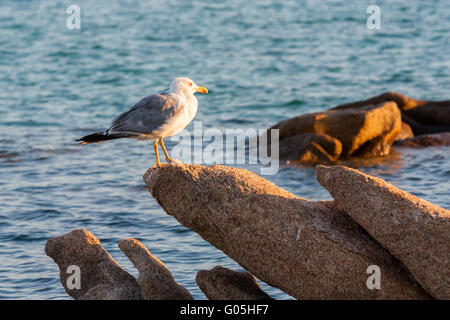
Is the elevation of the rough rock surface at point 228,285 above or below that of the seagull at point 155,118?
below

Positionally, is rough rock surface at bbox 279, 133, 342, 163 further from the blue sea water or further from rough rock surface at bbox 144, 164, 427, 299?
rough rock surface at bbox 144, 164, 427, 299

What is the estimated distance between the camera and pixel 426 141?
14820mm

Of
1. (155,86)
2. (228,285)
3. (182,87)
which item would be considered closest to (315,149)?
(182,87)

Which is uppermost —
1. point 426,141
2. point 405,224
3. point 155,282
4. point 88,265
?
point 405,224

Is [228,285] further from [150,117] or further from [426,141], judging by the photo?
[426,141]

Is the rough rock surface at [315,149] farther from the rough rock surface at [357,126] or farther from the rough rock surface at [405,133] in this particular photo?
the rough rock surface at [405,133]

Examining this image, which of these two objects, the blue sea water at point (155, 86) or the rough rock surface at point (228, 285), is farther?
the blue sea water at point (155, 86)

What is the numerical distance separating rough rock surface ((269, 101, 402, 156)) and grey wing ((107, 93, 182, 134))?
23.7 ft

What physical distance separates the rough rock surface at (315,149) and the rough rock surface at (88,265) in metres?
6.65

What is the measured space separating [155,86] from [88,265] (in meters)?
13.6

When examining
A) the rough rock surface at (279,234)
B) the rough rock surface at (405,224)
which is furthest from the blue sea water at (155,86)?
the rough rock surface at (405,224)

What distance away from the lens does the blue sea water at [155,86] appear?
10.7 meters

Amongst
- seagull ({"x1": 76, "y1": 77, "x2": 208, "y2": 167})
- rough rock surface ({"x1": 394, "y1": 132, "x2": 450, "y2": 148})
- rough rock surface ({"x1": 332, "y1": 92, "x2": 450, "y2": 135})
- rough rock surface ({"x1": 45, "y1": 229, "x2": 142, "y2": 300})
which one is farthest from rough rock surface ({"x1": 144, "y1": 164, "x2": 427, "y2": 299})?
rough rock surface ({"x1": 332, "y1": 92, "x2": 450, "y2": 135})
